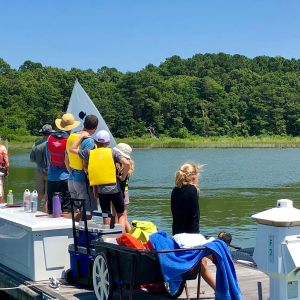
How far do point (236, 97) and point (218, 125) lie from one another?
874 centimetres

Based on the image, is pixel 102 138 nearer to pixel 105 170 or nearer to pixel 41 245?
pixel 105 170

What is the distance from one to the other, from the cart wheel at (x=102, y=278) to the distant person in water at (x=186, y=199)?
791mm

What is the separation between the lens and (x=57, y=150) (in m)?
8.43

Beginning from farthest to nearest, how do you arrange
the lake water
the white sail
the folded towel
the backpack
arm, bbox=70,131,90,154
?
the lake water, the backpack, the white sail, arm, bbox=70,131,90,154, the folded towel

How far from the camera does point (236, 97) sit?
102375 millimetres

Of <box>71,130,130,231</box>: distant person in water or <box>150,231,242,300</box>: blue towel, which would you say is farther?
<box>71,130,130,231</box>: distant person in water

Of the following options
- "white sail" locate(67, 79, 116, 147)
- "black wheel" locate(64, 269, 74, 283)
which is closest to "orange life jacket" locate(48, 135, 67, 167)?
"white sail" locate(67, 79, 116, 147)

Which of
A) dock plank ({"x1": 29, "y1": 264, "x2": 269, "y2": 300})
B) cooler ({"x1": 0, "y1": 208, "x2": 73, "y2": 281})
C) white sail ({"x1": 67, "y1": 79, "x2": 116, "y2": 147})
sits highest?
white sail ({"x1": 67, "y1": 79, "x2": 116, "y2": 147})

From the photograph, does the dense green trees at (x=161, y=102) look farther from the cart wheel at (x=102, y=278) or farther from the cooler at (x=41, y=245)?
the cart wheel at (x=102, y=278)

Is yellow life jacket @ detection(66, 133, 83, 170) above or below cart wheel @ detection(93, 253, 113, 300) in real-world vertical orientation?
above

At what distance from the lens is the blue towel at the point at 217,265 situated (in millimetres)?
5375

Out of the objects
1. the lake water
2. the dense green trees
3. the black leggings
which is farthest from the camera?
the dense green trees

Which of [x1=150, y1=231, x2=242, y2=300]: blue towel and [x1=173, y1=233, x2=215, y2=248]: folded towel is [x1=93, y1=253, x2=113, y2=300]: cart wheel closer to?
[x1=150, y1=231, x2=242, y2=300]: blue towel

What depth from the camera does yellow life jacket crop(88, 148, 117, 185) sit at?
6945 millimetres
